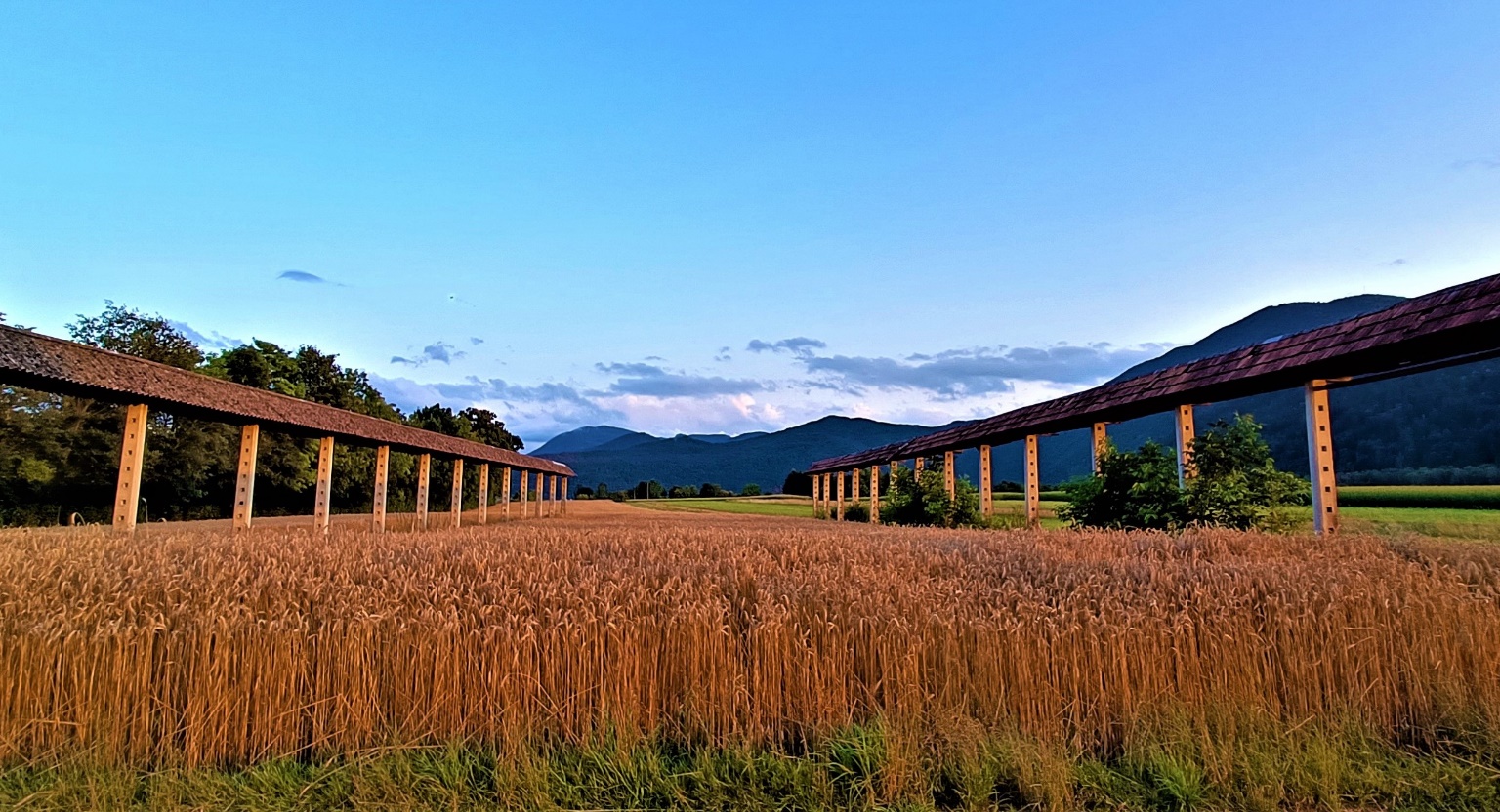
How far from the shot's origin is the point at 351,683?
3.80m

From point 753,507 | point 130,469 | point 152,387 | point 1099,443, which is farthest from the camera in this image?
point 753,507

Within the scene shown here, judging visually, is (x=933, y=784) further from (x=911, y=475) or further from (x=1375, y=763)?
(x=911, y=475)

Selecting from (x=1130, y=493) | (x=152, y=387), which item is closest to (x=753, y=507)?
(x=152, y=387)

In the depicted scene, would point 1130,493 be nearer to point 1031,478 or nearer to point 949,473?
point 1031,478

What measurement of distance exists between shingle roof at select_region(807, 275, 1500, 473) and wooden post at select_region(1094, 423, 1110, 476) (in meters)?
0.30

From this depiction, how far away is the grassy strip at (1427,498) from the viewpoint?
44.7 feet

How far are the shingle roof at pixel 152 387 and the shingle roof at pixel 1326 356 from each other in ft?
52.3

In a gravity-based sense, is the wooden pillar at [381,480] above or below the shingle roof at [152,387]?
below

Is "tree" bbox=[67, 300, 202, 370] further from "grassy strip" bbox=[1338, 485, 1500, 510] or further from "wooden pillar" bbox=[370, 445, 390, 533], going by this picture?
"grassy strip" bbox=[1338, 485, 1500, 510]

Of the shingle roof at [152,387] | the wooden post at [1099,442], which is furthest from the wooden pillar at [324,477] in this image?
the wooden post at [1099,442]

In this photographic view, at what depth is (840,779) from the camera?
324 centimetres

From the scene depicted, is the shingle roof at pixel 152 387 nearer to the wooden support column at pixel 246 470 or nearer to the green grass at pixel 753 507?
the wooden support column at pixel 246 470

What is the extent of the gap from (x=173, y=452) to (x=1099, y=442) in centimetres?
4374

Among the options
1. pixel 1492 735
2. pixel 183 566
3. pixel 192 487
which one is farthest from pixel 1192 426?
pixel 192 487
